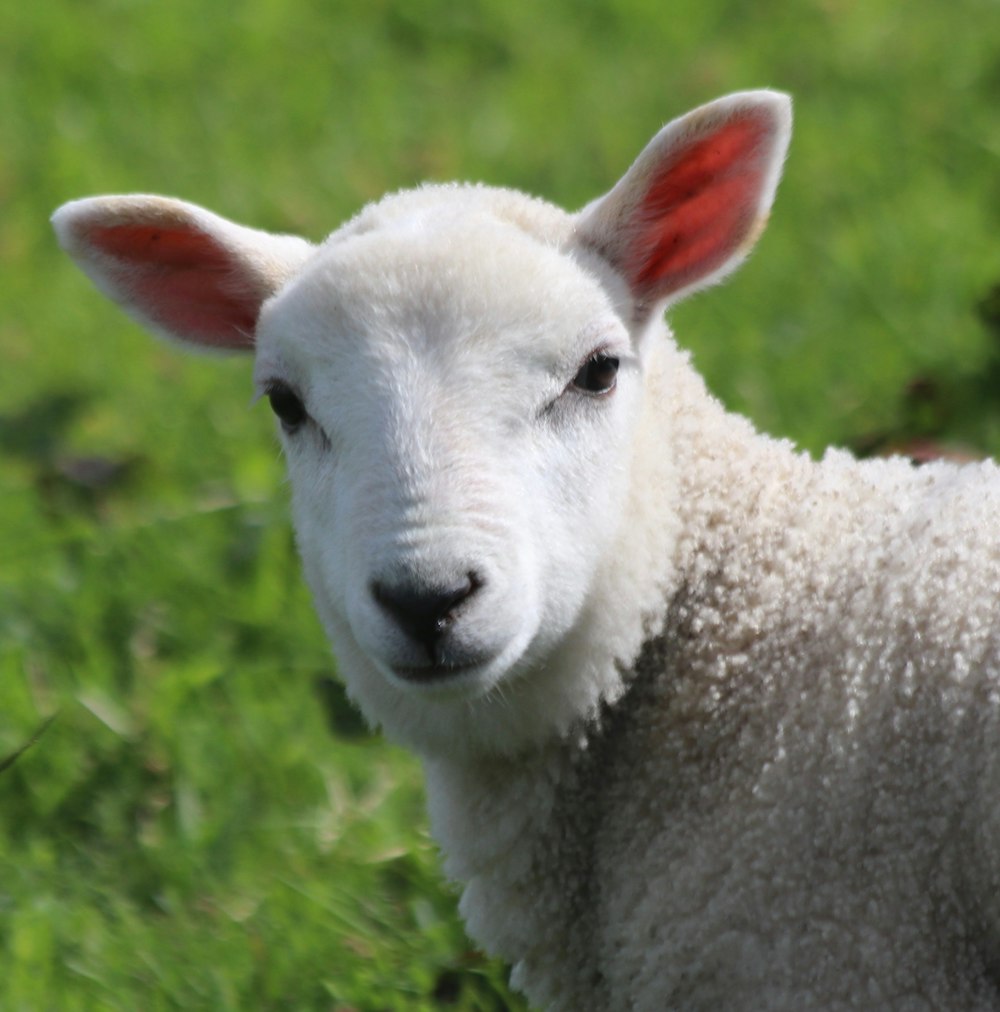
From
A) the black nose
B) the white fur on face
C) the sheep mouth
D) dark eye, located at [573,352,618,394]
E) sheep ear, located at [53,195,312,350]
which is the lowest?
the sheep mouth

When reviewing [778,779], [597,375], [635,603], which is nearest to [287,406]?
[597,375]

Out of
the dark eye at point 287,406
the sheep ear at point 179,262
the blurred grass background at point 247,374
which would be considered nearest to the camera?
the dark eye at point 287,406

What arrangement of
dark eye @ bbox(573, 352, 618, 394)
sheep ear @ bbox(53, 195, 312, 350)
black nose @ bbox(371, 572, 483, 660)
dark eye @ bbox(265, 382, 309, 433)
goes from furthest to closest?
sheep ear @ bbox(53, 195, 312, 350) < dark eye @ bbox(265, 382, 309, 433) < dark eye @ bbox(573, 352, 618, 394) < black nose @ bbox(371, 572, 483, 660)

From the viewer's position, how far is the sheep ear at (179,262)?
3232 mm

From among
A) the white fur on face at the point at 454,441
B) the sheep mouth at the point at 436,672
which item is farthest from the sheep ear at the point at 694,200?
the sheep mouth at the point at 436,672

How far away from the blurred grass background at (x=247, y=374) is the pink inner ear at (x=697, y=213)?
1.52m

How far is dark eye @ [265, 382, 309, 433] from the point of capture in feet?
9.94

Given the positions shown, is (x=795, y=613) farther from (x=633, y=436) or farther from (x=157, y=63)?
(x=157, y=63)

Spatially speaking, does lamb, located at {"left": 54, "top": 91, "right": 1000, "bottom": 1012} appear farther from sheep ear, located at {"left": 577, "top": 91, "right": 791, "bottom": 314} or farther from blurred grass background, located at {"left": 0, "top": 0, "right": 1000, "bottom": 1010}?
blurred grass background, located at {"left": 0, "top": 0, "right": 1000, "bottom": 1010}

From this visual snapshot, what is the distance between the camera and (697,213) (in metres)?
3.15

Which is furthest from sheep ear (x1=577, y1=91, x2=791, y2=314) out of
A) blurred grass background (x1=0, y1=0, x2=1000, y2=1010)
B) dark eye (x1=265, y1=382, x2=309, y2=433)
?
blurred grass background (x1=0, y1=0, x2=1000, y2=1010)

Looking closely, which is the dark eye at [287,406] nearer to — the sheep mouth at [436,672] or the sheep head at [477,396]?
the sheep head at [477,396]

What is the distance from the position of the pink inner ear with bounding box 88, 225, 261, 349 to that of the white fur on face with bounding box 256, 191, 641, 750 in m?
0.34

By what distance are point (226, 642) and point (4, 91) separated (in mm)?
4264
